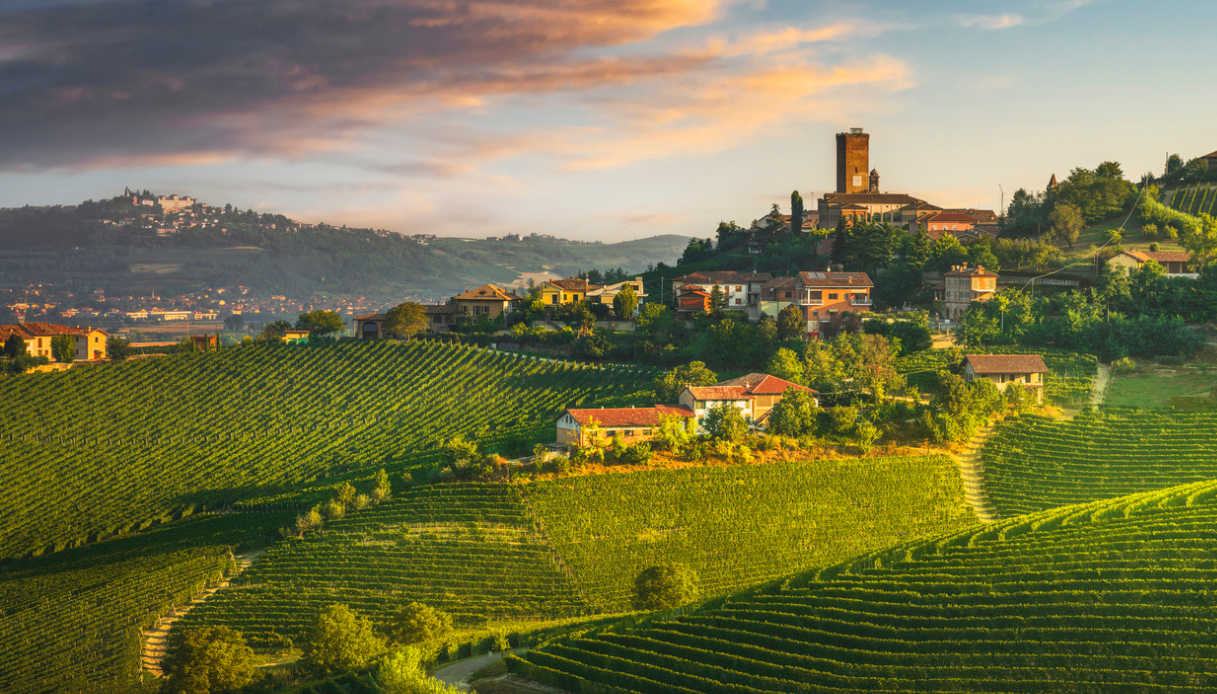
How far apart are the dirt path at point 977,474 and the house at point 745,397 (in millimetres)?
6991

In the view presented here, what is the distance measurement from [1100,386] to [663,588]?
26400 millimetres

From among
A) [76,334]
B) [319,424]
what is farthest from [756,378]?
[76,334]

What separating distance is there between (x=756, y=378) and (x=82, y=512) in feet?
100

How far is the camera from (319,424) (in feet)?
174

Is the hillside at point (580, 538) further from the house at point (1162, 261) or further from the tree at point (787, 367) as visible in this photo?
the house at point (1162, 261)

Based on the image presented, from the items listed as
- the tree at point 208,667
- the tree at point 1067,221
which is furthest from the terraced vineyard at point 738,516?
the tree at point 1067,221

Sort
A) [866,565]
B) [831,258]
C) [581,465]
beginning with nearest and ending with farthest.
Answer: [866,565], [581,465], [831,258]

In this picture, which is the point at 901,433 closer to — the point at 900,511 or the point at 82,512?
the point at 900,511

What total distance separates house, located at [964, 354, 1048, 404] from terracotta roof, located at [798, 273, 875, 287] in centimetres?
1231

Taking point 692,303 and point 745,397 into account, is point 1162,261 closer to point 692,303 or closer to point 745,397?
point 692,303

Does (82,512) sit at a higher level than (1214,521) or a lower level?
lower

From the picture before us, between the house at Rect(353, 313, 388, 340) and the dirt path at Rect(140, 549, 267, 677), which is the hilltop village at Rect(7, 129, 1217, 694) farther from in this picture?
the house at Rect(353, 313, 388, 340)

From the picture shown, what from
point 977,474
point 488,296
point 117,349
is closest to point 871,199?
point 488,296

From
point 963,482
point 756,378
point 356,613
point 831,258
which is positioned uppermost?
point 831,258
